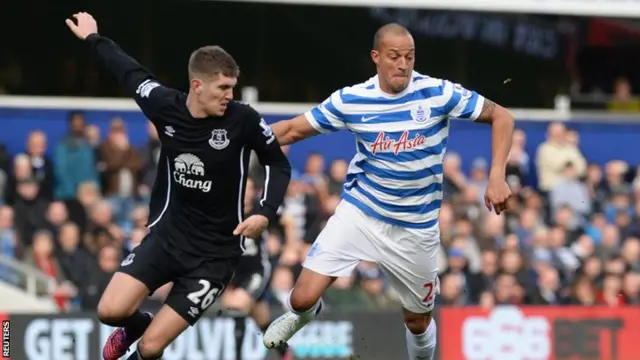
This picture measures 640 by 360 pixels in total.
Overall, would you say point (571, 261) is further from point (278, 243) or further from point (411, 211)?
point (411, 211)

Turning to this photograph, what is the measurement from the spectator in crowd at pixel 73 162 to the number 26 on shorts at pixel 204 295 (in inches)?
295

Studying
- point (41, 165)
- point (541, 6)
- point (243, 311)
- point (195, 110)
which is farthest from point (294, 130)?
point (541, 6)

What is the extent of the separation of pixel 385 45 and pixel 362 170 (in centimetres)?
96

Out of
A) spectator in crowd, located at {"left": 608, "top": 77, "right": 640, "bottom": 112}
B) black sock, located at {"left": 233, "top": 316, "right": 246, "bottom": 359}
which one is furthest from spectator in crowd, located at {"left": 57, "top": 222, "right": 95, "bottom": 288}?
spectator in crowd, located at {"left": 608, "top": 77, "right": 640, "bottom": 112}

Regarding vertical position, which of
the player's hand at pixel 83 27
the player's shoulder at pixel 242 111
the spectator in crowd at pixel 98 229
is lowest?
the spectator in crowd at pixel 98 229

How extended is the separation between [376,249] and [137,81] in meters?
2.04

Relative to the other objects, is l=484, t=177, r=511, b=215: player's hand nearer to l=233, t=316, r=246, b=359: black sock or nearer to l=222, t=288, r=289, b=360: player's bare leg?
l=222, t=288, r=289, b=360: player's bare leg

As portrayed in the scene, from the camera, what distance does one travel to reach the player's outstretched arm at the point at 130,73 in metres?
10.0

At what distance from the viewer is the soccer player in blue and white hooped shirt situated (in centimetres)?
1014

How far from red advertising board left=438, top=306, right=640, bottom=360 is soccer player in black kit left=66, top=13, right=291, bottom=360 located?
6.25 meters

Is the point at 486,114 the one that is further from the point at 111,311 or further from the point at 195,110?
the point at 111,311

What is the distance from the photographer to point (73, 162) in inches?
691

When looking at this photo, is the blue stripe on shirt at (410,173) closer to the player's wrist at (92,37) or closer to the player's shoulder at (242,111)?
the player's shoulder at (242,111)

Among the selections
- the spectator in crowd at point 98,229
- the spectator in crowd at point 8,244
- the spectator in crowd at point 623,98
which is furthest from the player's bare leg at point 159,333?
the spectator in crowd at point 623,98
